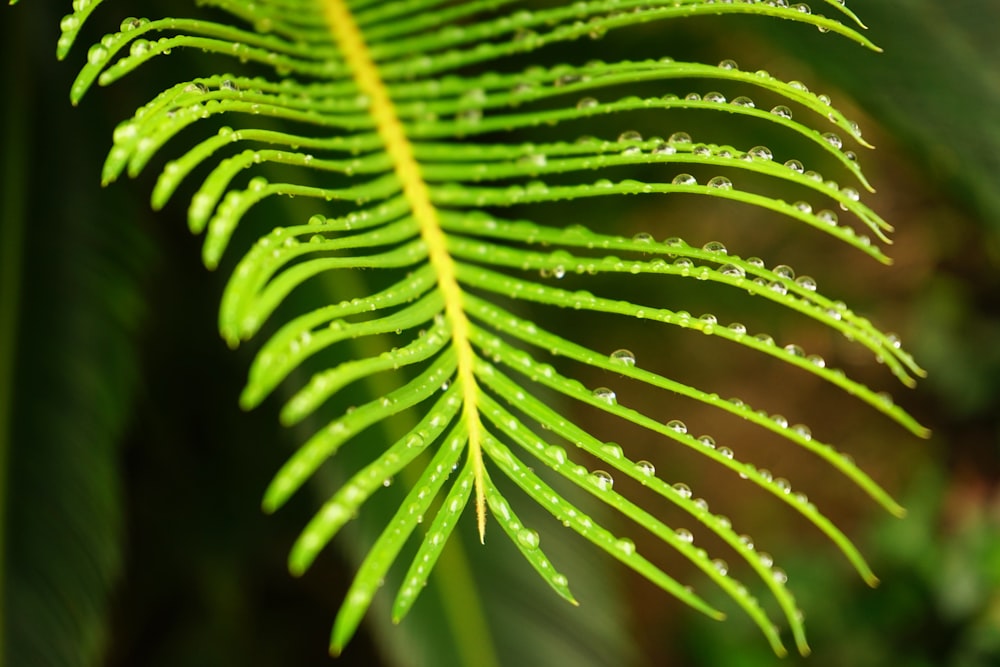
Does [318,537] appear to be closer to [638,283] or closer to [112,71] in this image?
[112,71]

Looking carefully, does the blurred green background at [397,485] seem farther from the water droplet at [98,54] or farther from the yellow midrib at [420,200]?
the water droplet at [98,54]

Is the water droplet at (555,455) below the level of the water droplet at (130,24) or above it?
below

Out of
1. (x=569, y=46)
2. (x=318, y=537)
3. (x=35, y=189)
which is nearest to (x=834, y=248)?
(x=569, y=46)

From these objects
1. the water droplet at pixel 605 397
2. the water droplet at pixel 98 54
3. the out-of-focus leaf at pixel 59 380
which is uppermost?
the water droplet at pixel 98 54

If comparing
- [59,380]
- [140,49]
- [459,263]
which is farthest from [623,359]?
[59,380]

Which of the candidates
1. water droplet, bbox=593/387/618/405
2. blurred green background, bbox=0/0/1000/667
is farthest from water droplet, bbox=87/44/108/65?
blurred green background, bbox=0/0/1000/667

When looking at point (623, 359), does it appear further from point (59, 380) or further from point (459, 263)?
point (59, 380)

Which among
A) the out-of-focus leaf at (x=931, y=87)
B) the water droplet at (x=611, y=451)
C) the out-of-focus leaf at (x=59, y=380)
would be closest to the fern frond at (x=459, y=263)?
the water droplet at (x=611, y=451)

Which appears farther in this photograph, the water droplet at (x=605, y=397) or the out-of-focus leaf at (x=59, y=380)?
the out-of-focus leaf at (x=59, y=380)
